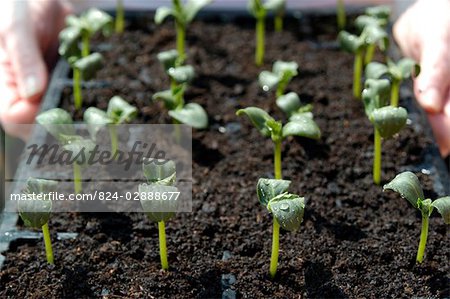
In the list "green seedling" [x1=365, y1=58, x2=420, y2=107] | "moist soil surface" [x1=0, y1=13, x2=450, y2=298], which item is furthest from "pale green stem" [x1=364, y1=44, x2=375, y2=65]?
"green seedling" [x1=365, y1=58, x2=420, y2=107]

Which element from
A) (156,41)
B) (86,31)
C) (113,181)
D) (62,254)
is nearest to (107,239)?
(62,254)

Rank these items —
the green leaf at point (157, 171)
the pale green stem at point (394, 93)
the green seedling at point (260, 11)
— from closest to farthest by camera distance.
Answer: the green leaf at point (157, 171) → the pale green stem at point (394, 93) → the green seedling at point (260, 11)

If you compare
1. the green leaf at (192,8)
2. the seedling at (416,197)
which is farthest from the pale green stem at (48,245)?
the green leaf at (192,8)

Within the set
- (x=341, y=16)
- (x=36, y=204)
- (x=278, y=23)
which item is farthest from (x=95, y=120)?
(x=341, y=16)

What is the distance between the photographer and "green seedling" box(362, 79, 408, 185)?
1.66 meters

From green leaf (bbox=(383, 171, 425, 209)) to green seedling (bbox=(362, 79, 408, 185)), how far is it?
0.21 metres

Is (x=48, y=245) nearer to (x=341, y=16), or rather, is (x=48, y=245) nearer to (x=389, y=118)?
(x=389, y=118)

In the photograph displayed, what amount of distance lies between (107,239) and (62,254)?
104mm

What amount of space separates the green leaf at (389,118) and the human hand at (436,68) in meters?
0.32

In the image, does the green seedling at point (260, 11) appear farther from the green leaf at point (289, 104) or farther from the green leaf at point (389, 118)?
the green leaf at point (389, 118)

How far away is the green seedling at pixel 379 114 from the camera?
1.66 meters

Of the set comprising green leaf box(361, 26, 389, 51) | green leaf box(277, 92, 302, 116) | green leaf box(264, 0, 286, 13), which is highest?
green leaf box(264, 0, 286, 13)

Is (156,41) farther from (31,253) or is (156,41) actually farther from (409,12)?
(31,253)

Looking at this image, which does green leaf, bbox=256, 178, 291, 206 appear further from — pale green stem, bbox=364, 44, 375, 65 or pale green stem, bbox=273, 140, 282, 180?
pale green stem, bbox=364, 44, 375, 65
